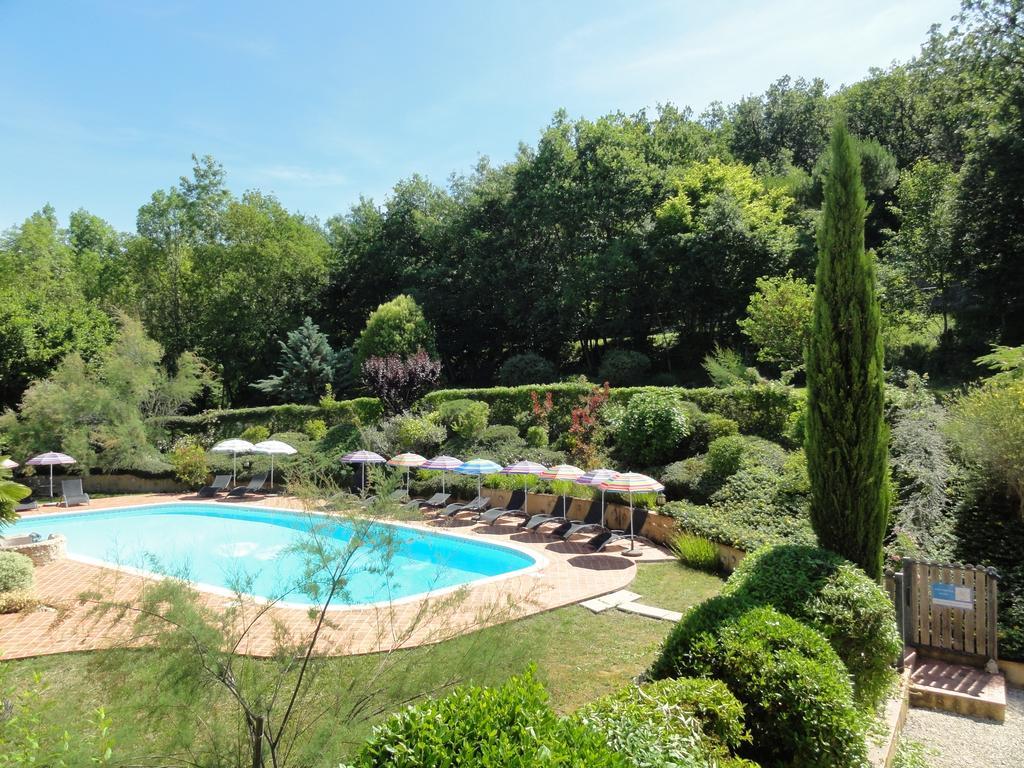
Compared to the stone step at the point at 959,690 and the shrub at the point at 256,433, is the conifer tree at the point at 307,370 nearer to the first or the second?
the shrub at the point at 256,433

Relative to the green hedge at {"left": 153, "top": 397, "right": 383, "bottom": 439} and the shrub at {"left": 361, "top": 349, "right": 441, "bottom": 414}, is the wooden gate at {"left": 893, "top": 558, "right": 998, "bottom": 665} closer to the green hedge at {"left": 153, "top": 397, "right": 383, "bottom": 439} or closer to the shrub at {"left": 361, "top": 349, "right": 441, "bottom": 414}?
the shrub at {"left": 361, "top": 349, "right": 441, "bottom": 414}

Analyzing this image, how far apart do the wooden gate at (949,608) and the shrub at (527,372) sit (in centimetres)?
1918

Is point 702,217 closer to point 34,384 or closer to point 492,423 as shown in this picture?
point 492,423

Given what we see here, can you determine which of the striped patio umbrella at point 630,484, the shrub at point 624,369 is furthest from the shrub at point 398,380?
the striped patio umbrella at point 630,484

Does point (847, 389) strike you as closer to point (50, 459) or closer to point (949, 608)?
point (949, 608)

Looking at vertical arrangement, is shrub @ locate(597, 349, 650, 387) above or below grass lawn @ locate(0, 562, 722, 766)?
above

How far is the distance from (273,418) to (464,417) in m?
10.7

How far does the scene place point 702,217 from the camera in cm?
2544

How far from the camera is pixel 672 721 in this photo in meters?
3.38

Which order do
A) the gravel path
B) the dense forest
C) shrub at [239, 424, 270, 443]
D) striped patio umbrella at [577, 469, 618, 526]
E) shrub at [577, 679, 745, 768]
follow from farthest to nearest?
shrub at [239, 424, 270, 443] → the dense forest → striped patio umbrella at [577, 469, 618, 526] → the gravel path → shrub at [577, 679, 745, 768]

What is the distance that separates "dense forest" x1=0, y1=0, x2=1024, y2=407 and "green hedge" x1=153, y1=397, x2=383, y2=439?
3.37 m

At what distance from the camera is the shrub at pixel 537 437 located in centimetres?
1894

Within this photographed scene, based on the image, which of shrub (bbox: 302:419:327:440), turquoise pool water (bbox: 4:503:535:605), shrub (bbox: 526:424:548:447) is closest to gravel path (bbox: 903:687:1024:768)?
turquoise pool water (bbox: 4:503:535:605)

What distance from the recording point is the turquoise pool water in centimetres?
441
